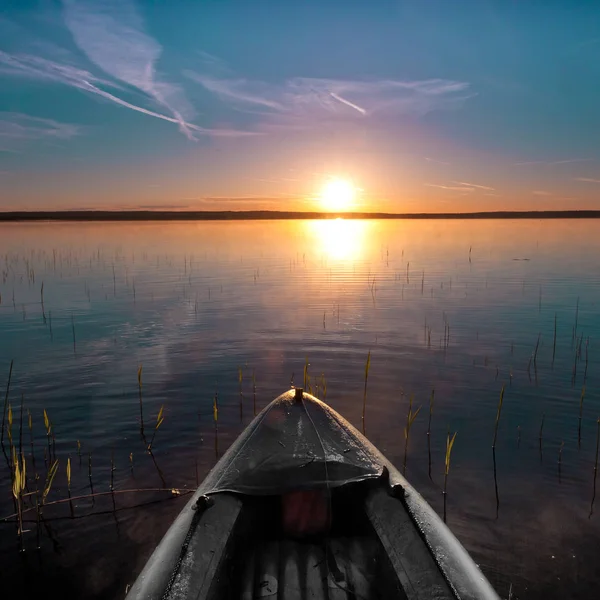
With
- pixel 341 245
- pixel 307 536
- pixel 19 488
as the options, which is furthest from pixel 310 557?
pixel 341 245

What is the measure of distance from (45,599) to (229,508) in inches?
86.1

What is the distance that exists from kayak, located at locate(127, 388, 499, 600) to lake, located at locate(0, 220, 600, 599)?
1.59 m

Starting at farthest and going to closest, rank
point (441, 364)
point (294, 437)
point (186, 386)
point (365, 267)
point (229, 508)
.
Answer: point (365, 267)
point (441, 364)
point (186, 386)
point (294, 437)
point (229, 508)

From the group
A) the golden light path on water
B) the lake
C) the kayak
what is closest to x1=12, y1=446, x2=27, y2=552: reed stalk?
the lake

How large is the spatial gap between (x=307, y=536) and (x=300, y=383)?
239 inches

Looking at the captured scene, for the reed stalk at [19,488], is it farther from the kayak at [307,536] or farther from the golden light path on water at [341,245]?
the golden light path on water at [341,245]

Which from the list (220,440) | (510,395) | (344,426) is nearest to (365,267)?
(510,395)

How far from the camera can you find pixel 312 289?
22.6 meters

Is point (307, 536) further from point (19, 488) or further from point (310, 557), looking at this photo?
point (19, 488)

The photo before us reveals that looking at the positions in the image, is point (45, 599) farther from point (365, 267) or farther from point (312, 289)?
point (365, 267)

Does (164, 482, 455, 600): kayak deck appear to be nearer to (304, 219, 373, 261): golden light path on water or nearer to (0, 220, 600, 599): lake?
(0, 220, 600, 599): lake

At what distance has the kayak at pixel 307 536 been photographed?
365cm

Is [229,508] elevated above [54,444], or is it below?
above

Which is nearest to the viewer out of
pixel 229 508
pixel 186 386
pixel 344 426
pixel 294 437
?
pixel 229 508
